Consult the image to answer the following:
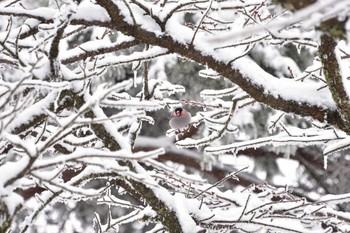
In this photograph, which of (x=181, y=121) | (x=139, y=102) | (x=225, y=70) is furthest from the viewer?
(x=181, y=121)

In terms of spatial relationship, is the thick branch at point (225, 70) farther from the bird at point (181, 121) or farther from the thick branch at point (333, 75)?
the bird at point (181, 121)

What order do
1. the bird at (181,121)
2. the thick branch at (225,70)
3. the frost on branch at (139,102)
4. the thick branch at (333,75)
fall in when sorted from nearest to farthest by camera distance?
1. the frost on branch at (139,102)
2. the thick branch at (333,75)
3. the thick branch at (225,70)
4. the bird at (181,121)

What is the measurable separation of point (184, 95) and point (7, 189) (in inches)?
208

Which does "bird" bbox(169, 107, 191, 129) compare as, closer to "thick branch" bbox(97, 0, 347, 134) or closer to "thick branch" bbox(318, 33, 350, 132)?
"thick branch" bbox(97, 0, 347, 134)

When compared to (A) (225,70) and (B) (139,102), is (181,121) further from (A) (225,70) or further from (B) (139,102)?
(B) (139,102)

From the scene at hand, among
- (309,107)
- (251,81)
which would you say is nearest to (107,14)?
(251,81)

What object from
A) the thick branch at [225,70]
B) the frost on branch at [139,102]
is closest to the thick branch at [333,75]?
the frost on branch at [139,102]

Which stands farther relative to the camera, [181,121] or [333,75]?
[181,121]

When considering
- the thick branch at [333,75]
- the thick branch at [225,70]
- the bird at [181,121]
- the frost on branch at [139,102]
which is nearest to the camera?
the frost on branch at [139,102]

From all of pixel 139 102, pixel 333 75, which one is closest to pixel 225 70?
pixel 333 75

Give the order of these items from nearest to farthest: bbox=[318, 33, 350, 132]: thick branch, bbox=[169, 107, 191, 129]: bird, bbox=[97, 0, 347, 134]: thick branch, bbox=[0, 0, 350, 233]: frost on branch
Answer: bbox=[0, 0, 350, 233]: frost on branch
bbox=[318, 33, 350, 132]: thick branch
bbox=[97, 0, 347, 134]: thick branch
bbox=[169, 107, 191, 129]: bird

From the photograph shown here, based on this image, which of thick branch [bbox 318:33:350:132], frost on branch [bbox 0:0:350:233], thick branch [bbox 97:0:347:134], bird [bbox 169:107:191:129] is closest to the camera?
frost on branch [bbox 0:0:350:233]

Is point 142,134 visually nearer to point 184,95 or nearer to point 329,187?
point 184,95

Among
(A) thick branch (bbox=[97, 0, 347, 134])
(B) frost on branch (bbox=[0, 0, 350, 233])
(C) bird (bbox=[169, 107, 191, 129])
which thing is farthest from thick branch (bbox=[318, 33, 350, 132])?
(C) bird (bbox=[169, 107, 191, 129])
